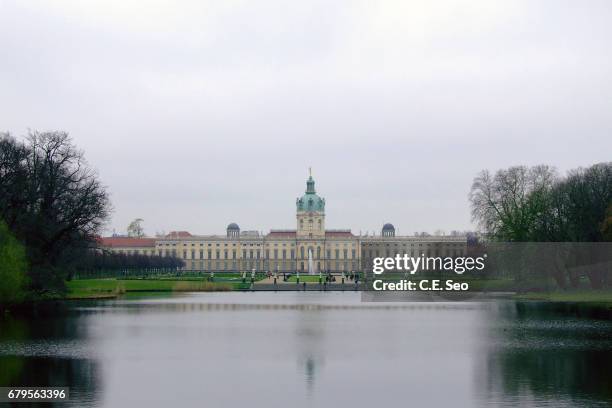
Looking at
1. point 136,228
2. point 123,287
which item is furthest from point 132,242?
point 123,287

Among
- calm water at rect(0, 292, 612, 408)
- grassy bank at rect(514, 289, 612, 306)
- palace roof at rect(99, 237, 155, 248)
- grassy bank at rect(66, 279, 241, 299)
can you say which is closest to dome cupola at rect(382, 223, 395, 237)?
palace roof at rect(99, 237, 155, 248)

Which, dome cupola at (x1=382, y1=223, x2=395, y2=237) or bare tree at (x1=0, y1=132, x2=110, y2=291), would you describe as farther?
dome cupola at (x1=382, y1=223, x2=395, y2=237)

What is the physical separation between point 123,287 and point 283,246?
10035 cm

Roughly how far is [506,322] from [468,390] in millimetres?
15645

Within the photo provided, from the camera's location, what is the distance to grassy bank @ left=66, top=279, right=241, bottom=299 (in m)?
55.2

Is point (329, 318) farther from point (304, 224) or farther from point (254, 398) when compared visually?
point (304, 224)

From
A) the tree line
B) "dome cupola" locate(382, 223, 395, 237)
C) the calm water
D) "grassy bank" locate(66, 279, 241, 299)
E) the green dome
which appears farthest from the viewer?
"dome cupola" locate(382, 223, 395, 237)

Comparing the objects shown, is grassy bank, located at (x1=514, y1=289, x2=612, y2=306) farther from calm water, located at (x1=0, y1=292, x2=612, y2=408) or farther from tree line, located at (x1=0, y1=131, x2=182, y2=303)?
tree line, located at (x1=0, y1=131, x2=182, y2=303)

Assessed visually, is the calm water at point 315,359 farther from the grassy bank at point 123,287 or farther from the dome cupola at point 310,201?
the dome cupola at point 310,201

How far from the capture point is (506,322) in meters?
34.2

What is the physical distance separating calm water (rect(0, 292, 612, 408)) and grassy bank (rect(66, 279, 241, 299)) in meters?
16.5

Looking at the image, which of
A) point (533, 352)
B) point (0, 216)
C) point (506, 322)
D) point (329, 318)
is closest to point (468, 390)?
point (533, 352)

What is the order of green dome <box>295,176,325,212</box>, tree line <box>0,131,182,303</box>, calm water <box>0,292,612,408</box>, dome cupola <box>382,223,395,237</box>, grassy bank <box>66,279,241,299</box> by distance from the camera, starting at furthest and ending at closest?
1. dome cupola <box>382,223,395,237</box>
2. green dome <box>295,176,325,212</box>
3. grassy bank <box>66,279,241,299</box>
4. tree line <box>0,131,182,303</box>
5. calm water <box>0,292,612,408</box>

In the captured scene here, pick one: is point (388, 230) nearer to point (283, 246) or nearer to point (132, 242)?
point (283, 246)
